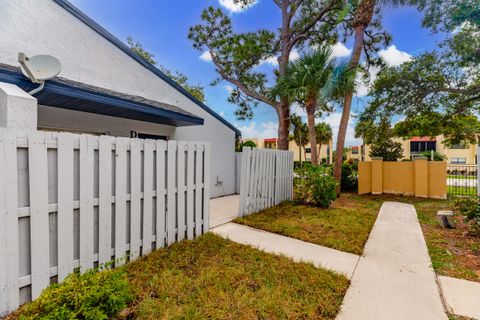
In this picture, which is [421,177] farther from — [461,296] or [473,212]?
[461,296]

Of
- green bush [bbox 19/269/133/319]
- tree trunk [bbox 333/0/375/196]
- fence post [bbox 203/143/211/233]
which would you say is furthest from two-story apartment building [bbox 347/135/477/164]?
green bush [bbox 19/269/133/319]

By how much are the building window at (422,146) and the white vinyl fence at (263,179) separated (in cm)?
4203

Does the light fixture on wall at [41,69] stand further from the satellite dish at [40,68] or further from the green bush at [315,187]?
the green bush at [315,187]

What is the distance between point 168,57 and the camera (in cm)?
1684

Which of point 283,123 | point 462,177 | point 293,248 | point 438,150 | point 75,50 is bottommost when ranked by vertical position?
point 293,248

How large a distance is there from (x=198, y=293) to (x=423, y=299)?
8.50 feet

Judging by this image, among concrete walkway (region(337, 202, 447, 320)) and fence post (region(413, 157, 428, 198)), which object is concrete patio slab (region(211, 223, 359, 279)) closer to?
concrete walkway (region(337, 202, 447, 320))

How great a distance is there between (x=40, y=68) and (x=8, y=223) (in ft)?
9.41

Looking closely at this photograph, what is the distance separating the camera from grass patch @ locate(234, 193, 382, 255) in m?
4.65

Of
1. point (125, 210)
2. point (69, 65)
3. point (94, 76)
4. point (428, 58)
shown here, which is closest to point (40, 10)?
point (69, 65)

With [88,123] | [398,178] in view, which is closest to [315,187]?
[398,178]

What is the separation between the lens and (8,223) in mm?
2275

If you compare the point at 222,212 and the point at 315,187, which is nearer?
the point at 222,212

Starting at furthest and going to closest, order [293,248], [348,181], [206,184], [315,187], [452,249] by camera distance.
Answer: [348,181]
[315,187]
[206,184]
[452,249]
[293,248]
